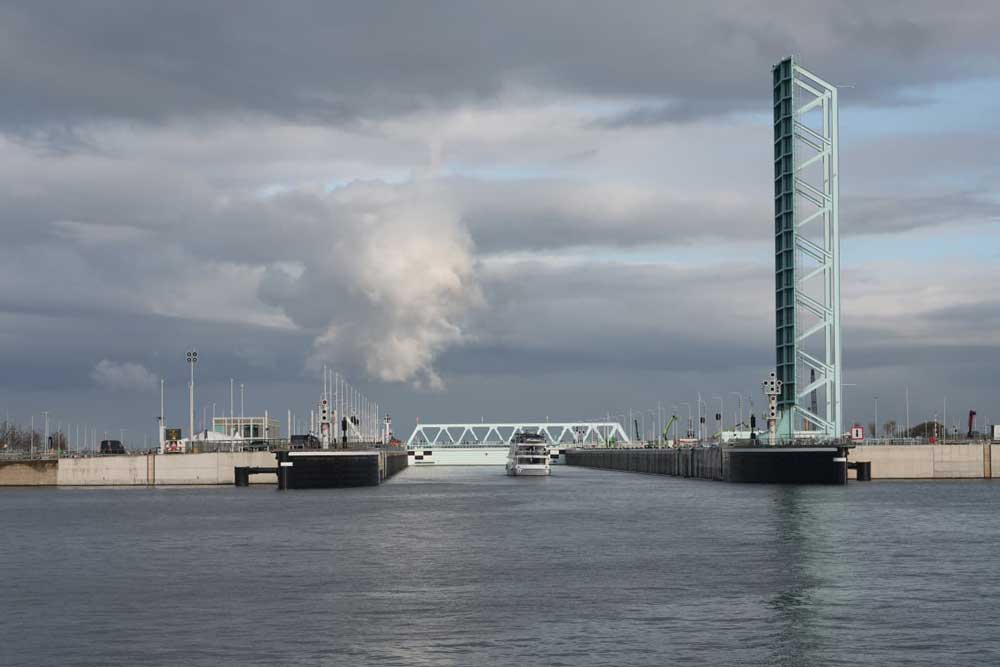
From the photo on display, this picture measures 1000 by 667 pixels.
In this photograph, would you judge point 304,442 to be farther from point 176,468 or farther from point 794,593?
point 794,593

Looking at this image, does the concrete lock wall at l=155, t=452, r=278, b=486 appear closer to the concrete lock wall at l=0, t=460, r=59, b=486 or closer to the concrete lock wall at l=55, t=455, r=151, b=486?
the concrete lock wall at l=55, t=455, r=151, b=486

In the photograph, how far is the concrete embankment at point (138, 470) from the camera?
6393 inches

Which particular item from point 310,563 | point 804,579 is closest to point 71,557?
point 310,563

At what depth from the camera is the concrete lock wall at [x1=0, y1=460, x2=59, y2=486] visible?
168 meters

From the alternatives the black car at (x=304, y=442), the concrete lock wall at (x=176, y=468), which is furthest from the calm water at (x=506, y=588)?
the black car at (x=304, y=442)

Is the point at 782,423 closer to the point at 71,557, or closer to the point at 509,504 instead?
the point at 509,504

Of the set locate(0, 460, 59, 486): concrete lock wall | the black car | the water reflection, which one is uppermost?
the black car

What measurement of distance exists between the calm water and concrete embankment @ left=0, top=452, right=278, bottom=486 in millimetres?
61697

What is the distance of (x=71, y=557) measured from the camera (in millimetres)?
68125

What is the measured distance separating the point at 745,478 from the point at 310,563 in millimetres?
100858

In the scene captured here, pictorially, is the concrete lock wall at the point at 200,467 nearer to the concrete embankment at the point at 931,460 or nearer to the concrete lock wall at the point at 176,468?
the concrete lock wall at the point at 176,468

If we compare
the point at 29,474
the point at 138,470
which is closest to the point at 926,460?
the point at 138,470

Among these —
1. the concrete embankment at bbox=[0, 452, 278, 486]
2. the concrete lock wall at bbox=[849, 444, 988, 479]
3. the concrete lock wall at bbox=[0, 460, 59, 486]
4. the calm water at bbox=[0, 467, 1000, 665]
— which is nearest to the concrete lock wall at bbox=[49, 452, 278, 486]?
the concrete embankment at bbox=[0, 452, 278, 486]

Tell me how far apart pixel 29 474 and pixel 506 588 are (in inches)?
5100
